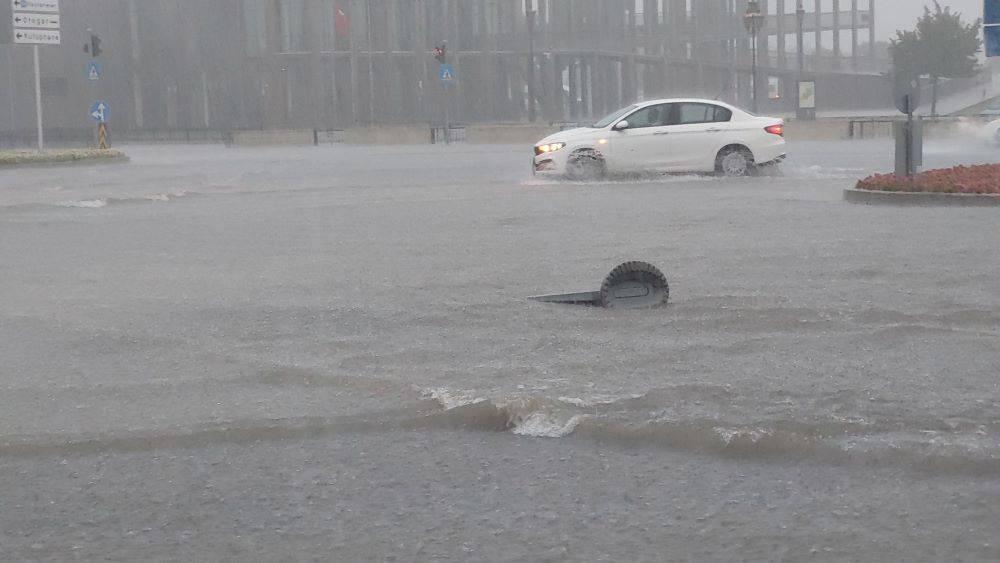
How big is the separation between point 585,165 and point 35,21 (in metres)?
24.2

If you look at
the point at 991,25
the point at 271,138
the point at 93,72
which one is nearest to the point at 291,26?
the point at 271,138

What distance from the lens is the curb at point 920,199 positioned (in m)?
16.9

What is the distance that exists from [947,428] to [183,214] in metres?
14.5

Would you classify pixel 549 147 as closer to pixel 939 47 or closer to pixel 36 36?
pixel 36 36

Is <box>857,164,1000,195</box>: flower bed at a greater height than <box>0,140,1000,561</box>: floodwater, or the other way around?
<box>857,164,1000,195</box>: flower bed

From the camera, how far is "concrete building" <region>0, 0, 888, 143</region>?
3110 inches

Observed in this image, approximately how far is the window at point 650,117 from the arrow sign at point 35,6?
24639 mm

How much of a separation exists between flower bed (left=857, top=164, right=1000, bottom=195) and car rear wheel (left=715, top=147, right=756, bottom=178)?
486cm

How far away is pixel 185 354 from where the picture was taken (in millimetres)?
7652

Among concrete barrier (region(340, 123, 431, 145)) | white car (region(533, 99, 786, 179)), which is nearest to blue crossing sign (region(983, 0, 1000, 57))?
white car (region(533, 99, 786, 179))

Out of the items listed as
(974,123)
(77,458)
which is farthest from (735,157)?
(974,123)

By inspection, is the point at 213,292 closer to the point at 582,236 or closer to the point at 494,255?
the point at 494,255

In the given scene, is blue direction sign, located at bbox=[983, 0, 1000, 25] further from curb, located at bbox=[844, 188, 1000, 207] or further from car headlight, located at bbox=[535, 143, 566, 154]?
car headlight, located at bbox=[535, 143, 566, 154]

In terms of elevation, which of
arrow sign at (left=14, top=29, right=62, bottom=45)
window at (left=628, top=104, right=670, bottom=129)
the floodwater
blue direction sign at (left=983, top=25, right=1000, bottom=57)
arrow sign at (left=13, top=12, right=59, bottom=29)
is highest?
arrow sign at (left=13, top=12, right=59, bottom=29)
